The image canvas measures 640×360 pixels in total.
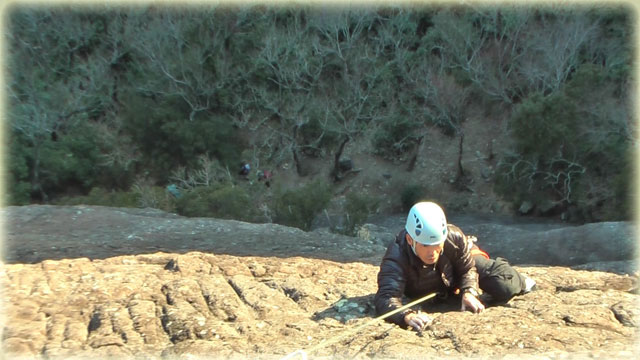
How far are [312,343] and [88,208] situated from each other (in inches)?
316

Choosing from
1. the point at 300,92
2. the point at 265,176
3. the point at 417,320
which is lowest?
the point at 265,176

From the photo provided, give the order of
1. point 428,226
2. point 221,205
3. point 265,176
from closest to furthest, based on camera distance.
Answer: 1. point 428,226
2. point 221,205
3. point 265,176

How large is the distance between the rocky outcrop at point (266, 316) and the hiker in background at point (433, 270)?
130mm

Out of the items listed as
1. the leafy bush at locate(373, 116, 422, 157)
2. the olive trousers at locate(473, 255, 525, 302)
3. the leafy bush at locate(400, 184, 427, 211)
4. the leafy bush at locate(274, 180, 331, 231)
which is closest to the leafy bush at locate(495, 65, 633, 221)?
the leafy bush at locate(400, 184, 427, 211)

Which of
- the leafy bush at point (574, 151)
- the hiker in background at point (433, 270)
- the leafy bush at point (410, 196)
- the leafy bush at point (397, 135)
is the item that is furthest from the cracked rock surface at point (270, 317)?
the leafy bush at point (397, 135)

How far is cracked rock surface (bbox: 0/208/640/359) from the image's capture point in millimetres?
4406

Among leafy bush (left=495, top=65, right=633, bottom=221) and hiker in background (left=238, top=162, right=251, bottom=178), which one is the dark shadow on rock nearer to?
leafy bush (left=495, top=65, right=633, bottom=221)

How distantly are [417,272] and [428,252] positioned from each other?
0.28 m

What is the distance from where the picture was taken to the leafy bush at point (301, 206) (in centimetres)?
1867

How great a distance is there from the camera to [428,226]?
4578 mm

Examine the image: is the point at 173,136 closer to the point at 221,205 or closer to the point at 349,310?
the point at 221,205

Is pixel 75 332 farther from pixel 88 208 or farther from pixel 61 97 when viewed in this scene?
pixel 61 97

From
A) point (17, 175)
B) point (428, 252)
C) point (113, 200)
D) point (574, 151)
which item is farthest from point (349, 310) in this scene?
point (17, 175)

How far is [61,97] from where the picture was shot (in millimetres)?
29219
